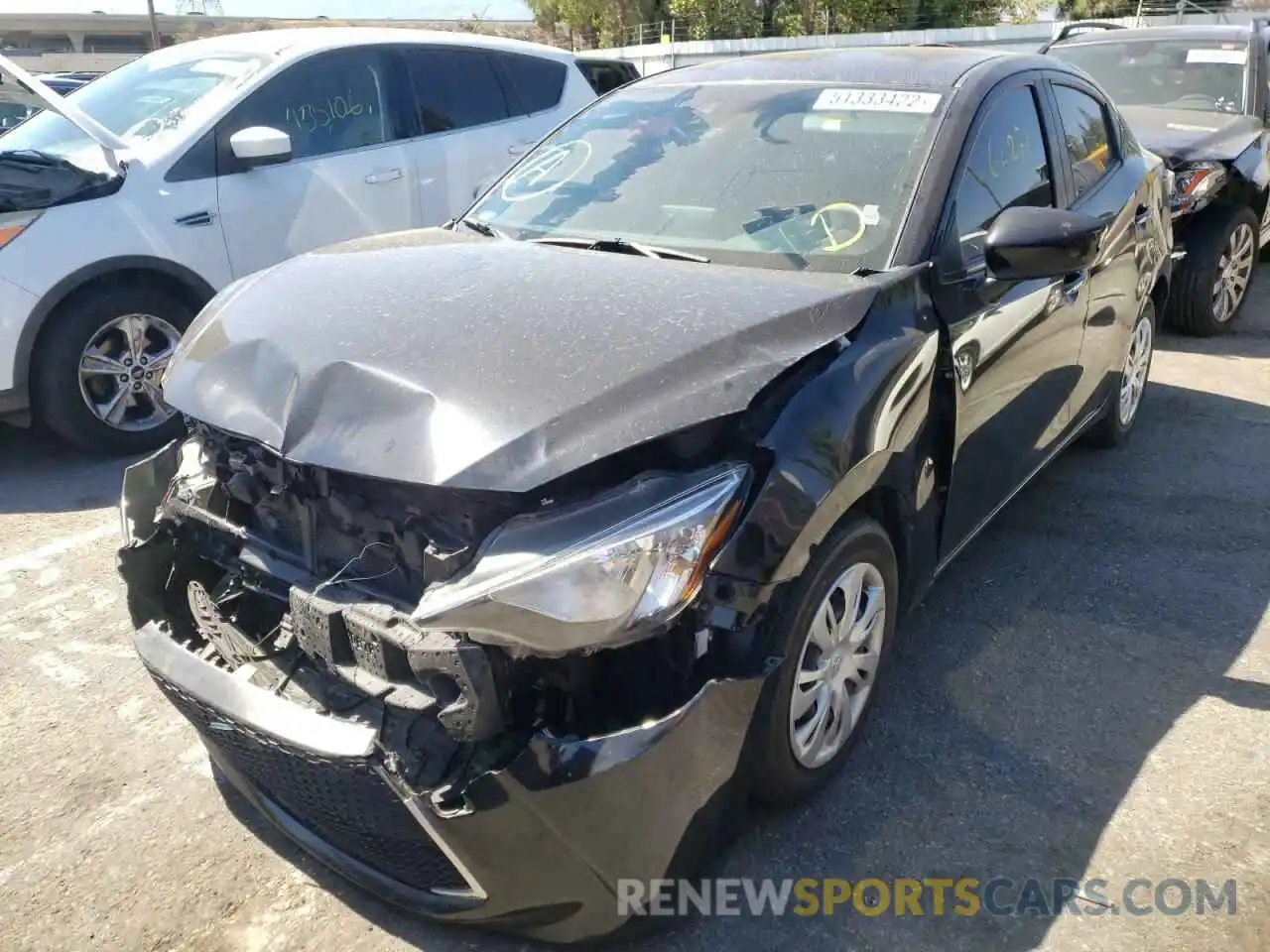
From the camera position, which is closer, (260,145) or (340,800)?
(340,800)

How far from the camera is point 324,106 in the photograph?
5637 mm

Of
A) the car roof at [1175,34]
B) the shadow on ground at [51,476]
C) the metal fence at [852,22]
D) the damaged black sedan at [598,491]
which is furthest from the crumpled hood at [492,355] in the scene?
the metal fence at [852,22]

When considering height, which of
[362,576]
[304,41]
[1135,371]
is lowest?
[1135,371]

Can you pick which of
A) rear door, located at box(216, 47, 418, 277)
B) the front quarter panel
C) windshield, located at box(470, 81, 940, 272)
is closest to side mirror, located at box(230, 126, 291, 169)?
rear door, located at box(216, 47, 418, 277)

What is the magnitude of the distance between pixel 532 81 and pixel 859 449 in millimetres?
5038

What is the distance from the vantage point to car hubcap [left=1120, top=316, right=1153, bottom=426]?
4.72 m

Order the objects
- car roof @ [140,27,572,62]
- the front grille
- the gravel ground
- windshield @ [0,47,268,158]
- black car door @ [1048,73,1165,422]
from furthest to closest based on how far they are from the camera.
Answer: car roof @ [140,27,572,62] < windshield @ [0,47,268,158] < black car door @ [1048,73,1165,422] < the gravel ground < the front grille

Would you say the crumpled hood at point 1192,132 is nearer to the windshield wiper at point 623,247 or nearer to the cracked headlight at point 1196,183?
the cracked headlight at point 1196,183

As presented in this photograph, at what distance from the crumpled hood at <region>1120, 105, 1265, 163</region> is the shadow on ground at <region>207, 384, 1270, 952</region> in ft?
9.09

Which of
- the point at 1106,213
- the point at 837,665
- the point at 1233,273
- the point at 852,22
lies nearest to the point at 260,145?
the point at 1106,213

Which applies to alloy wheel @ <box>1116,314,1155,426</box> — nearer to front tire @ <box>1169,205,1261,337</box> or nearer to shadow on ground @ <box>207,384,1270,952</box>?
shadow on ground @ <box>207,384,1270,952</box>

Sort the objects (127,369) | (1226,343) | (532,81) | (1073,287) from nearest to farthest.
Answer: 1. (1073,287)
2. (127,369)
3. (532,81)
4. (1226,343)

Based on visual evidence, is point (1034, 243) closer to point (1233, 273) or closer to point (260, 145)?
point (260, 145)

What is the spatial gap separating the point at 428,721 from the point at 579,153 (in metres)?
2.26
